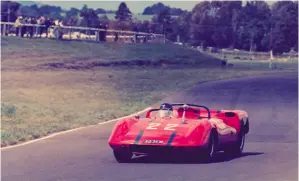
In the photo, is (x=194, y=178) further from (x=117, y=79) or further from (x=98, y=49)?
(x=98, y=49)

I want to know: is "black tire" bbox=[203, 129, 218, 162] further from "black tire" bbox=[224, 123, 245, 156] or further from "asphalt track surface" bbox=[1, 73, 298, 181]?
"black tire" bbox=[224, 123, 245, 156]

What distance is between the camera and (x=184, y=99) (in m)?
31.9

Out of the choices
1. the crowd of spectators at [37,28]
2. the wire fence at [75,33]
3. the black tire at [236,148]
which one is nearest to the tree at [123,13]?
the wire fence at [75,33]

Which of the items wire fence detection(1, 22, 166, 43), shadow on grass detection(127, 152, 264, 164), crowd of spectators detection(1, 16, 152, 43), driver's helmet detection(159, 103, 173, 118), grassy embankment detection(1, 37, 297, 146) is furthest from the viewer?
wire fence detection(1, 22, 166, 43)

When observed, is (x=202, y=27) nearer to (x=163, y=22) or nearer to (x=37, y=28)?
(x=163, y=22)

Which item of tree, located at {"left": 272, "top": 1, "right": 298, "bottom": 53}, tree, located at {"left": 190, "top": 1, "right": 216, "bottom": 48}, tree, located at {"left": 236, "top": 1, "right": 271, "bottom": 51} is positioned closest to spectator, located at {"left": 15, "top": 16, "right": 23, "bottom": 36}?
tree, located at {"left": 190, "top": 1, "right": 216, "bottom": 48}

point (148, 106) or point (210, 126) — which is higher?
point (210, 126)

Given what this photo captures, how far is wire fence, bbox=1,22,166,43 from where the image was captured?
5547cm

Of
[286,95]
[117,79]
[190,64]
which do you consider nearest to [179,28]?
[190,64]

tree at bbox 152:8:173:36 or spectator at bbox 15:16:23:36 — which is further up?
spectator at bbox 15:16:23:36

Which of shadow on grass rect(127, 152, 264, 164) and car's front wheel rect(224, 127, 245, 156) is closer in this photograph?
shadow on grass rect(127, 152, 264, 164)

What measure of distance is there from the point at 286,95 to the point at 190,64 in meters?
25.8

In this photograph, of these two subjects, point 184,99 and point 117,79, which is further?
point 117,79

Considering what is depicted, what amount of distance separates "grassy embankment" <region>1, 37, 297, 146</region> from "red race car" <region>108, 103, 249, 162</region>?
4.00 metres
